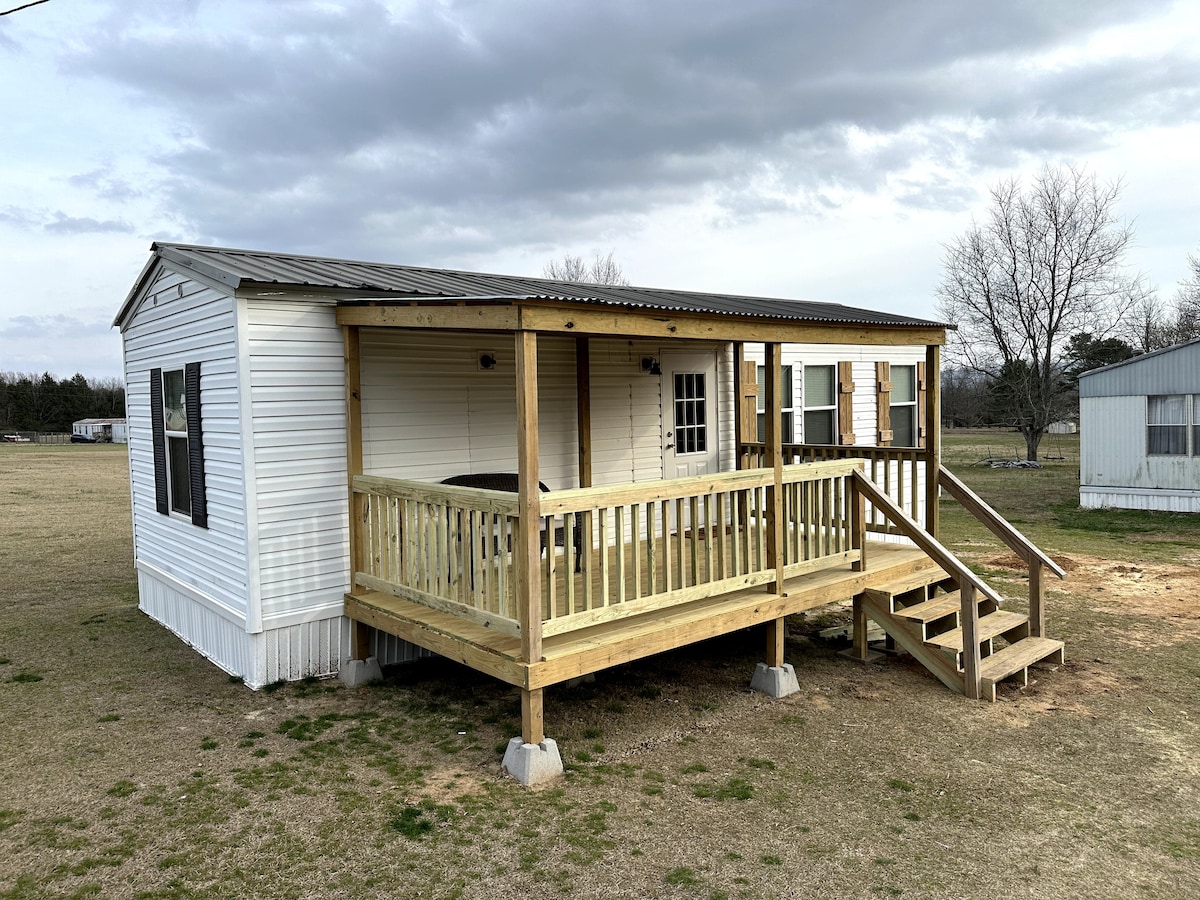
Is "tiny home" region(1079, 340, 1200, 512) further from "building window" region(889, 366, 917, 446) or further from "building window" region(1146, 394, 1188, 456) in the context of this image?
"building window" region(889, 366, 917, 446)

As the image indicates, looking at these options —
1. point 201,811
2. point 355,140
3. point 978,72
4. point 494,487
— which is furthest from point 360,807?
point 355,140

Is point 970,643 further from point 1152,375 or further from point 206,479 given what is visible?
point 1152,375

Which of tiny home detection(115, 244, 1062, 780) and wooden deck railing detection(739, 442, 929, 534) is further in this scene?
wooden deck railing detection(739, 442, 929, 534)

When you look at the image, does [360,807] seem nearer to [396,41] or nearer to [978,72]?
[396,41]

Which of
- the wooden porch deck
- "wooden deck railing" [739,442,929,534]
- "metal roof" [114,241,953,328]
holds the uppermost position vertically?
"metal roof" [114,241,953,328]

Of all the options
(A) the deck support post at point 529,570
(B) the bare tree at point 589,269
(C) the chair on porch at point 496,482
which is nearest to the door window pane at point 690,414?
(C) the chair on porch at point 496,482

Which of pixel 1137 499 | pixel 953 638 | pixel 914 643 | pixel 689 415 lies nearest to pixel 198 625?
pixel 689 415

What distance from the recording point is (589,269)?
129 ft

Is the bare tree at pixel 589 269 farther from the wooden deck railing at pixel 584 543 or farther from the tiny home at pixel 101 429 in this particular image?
the wooden deck railing at pixel 584 543

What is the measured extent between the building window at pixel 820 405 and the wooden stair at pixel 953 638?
129 inches

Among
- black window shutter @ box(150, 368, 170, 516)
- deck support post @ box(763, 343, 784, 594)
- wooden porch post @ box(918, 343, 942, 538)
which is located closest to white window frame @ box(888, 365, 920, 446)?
wooden porch post @ box(918, 343, 942, 538)

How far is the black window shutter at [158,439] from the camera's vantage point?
7.21 metres

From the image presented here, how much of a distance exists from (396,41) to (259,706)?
7.35 meters

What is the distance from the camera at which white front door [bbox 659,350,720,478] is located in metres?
8.50
